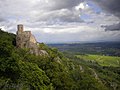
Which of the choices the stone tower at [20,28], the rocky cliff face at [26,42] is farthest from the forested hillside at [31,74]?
the stone tower at [20,28]

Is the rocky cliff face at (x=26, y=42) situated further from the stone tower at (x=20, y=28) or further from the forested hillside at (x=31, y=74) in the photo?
the forested hillside at (x=31, y=74)

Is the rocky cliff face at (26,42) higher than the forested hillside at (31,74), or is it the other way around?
the rocky cliff face at (26,42)


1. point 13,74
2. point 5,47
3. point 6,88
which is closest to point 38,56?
point 5,47

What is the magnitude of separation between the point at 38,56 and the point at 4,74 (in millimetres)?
28467

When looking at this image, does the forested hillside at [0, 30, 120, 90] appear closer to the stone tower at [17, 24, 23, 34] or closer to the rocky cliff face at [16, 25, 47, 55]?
the rocky cliff face at [16, 25, 47, 55]

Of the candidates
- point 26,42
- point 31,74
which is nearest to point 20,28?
point 26,42

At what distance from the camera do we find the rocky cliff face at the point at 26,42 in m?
103

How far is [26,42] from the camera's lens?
10338 cm

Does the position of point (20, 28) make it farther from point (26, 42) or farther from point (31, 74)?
point (31, 74)

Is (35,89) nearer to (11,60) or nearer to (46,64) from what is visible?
(11,60)

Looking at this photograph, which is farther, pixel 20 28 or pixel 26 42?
pixel 20 28

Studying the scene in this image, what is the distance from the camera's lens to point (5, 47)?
85312mm

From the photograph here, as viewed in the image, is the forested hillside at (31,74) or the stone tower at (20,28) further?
the stone tower at (20,28)

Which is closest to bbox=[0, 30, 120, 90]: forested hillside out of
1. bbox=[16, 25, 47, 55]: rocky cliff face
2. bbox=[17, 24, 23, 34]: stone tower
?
bbox=[16, 25, 47, 55]: rocky cliff face
